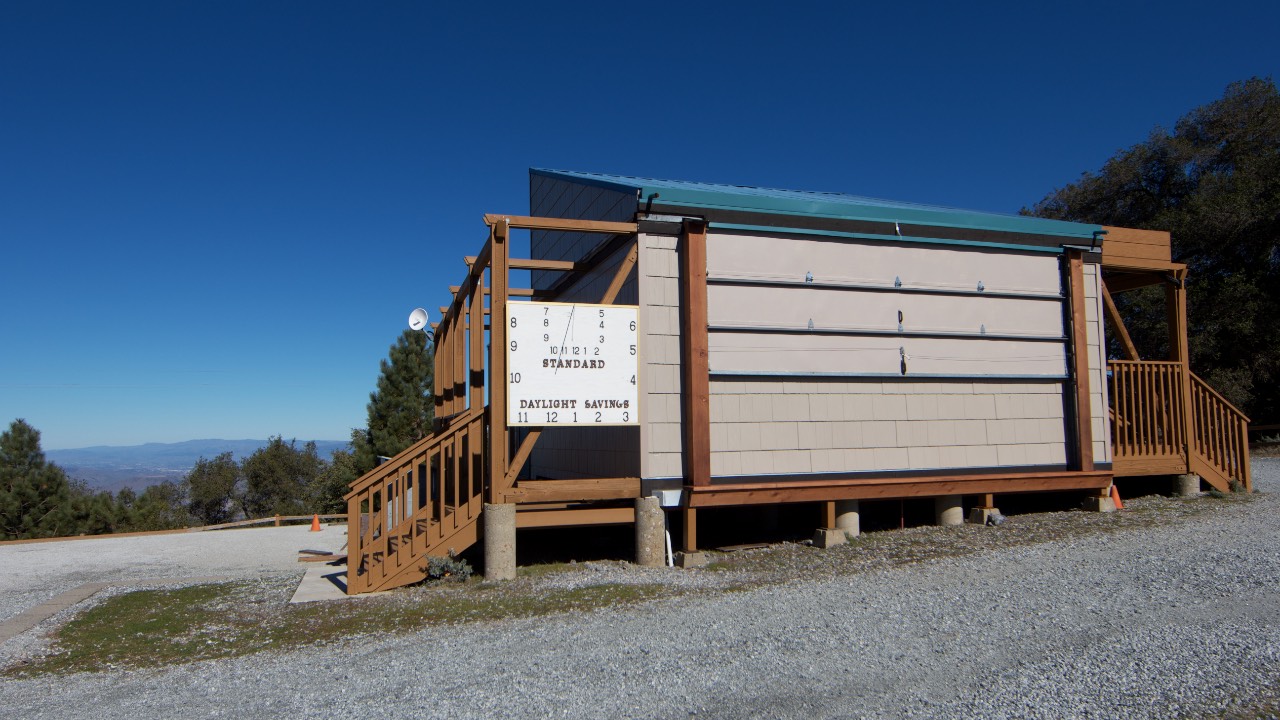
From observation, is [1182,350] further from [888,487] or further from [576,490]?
[576,490]

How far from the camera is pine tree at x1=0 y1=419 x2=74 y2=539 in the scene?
22219 mm

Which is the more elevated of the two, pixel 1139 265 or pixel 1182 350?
pixel 1139 265

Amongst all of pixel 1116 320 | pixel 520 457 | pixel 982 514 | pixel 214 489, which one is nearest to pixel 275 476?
pixel 214 489

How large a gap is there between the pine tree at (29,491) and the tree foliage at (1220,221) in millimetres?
31888

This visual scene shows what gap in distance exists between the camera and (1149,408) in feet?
38.2

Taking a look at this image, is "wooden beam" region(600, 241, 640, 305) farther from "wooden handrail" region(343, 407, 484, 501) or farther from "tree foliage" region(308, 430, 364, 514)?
"tree foliage" region(308, 430, 364, 514)

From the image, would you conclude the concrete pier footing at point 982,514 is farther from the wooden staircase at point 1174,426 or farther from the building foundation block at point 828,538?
the wooden staircase at point 1174,426

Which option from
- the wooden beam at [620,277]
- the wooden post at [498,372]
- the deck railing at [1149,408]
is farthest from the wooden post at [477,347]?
the deck railing at [1149,408]

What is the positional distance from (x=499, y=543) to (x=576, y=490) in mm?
955

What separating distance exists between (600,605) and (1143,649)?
158 inches

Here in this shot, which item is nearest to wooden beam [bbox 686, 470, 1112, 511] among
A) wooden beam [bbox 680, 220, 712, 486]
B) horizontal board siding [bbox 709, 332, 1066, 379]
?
wooden beam [bbox 680, 220, 712, 486]

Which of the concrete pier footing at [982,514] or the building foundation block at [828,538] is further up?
the concrete pier footing at [982,514]

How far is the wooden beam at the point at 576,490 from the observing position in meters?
8.57

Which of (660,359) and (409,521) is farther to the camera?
(660,359)
